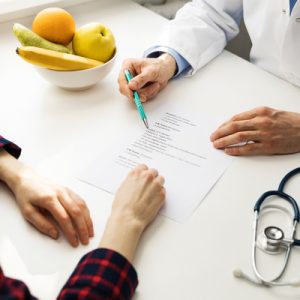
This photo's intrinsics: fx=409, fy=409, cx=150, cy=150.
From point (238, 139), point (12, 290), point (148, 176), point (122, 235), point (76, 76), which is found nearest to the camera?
point (12, 290)

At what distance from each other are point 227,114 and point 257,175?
8.4 inches

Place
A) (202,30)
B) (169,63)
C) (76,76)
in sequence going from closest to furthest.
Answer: (76,76) < (169,63) < (202,30)

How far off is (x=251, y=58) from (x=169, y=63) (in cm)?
35

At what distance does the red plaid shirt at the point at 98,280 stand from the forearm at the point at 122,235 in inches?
0.8

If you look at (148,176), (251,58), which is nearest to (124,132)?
(148,176)

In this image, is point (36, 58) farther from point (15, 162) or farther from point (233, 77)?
point (233, 77)

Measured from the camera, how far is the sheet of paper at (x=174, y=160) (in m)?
0.82

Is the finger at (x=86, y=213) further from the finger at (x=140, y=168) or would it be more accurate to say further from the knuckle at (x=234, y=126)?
the knuckle at (x=234, y=126)

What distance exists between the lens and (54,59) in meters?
0.98

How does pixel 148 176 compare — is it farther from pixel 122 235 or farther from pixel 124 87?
pixel 124 87

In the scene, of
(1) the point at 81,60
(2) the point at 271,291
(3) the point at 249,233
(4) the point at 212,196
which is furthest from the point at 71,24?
(2) the point at 271,291

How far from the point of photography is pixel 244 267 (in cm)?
70

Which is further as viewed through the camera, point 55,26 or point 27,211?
point 55,26

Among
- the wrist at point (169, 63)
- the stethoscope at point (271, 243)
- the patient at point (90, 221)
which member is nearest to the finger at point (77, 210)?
the patient at point (90, 221)
